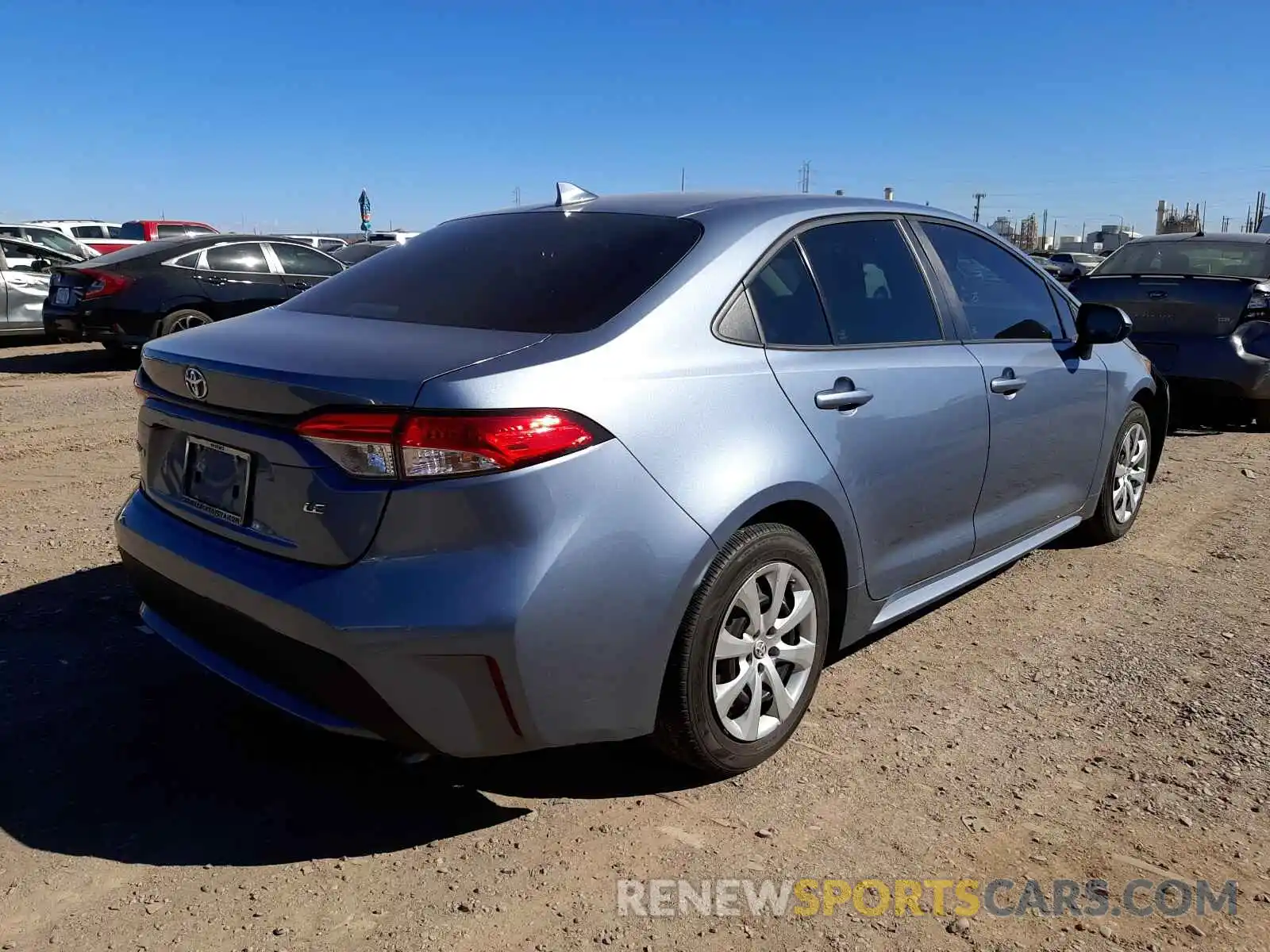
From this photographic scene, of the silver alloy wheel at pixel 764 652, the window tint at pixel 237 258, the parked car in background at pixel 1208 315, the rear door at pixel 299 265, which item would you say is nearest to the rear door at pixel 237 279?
the window tint at pixel 237 258

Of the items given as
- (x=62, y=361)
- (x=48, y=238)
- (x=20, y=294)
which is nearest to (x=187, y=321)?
(x=62, y=361)

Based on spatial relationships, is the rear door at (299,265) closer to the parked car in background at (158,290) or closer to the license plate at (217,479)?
the parked car in background at (158,290)

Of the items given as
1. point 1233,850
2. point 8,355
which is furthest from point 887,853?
point 8,355

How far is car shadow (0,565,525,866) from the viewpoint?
103 inches

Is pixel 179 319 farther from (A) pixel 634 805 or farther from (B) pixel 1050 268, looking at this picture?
(B) pixel 1050 268

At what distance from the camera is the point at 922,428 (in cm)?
338

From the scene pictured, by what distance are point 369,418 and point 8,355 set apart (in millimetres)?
11960

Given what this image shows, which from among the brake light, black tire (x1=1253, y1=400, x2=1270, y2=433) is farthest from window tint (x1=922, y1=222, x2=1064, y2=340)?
black tire (x1=1253, y1=400, x2=1270, y2=433)

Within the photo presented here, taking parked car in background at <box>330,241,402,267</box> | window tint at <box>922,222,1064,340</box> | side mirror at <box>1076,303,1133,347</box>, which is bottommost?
side mirror at <box>1076,303,1133,347</box>

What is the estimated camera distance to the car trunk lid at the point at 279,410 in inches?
92.1

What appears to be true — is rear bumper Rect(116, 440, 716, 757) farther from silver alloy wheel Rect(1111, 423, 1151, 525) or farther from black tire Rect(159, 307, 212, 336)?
black tire Rect(159, 307, 212, 336)

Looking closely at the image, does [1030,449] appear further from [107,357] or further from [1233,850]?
[107,357]

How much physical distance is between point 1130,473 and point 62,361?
11.0m

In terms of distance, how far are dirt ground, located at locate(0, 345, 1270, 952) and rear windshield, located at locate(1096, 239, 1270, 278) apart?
193 inches
